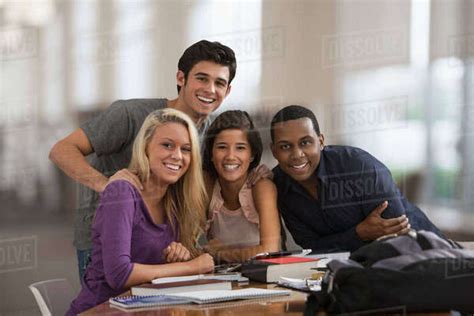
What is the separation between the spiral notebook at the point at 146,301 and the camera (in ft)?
6.07

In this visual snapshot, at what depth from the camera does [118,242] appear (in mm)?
2219

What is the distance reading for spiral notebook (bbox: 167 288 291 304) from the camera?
188 cm

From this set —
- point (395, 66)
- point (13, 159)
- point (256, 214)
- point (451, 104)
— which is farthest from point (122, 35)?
point (451, 104)

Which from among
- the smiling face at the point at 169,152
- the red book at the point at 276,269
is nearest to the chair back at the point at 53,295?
the smiling face at the point at 169,152

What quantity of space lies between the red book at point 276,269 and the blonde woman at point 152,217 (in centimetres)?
16

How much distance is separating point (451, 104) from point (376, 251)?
6.74 feet

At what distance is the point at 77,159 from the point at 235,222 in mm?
586

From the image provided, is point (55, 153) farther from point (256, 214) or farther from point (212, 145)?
point (256, 214)

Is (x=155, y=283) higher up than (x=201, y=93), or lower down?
lower down

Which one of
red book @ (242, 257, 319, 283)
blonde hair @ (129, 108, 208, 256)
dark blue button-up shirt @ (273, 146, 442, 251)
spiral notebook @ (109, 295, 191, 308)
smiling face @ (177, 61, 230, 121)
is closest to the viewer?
spiral notebook @ (109, 295, 191, 308)

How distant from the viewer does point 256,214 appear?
2.79m

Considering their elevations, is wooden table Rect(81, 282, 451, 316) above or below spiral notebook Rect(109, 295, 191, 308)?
below

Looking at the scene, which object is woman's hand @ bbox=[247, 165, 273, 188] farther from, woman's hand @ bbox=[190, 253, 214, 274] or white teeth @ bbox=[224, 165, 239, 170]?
woman's hand @ bbox=[190, 253, 214, 274]

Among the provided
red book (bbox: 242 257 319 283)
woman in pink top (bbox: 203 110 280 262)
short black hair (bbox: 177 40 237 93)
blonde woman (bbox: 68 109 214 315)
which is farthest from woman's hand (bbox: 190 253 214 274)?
short black hair (bbox: 177 40 237 93)
